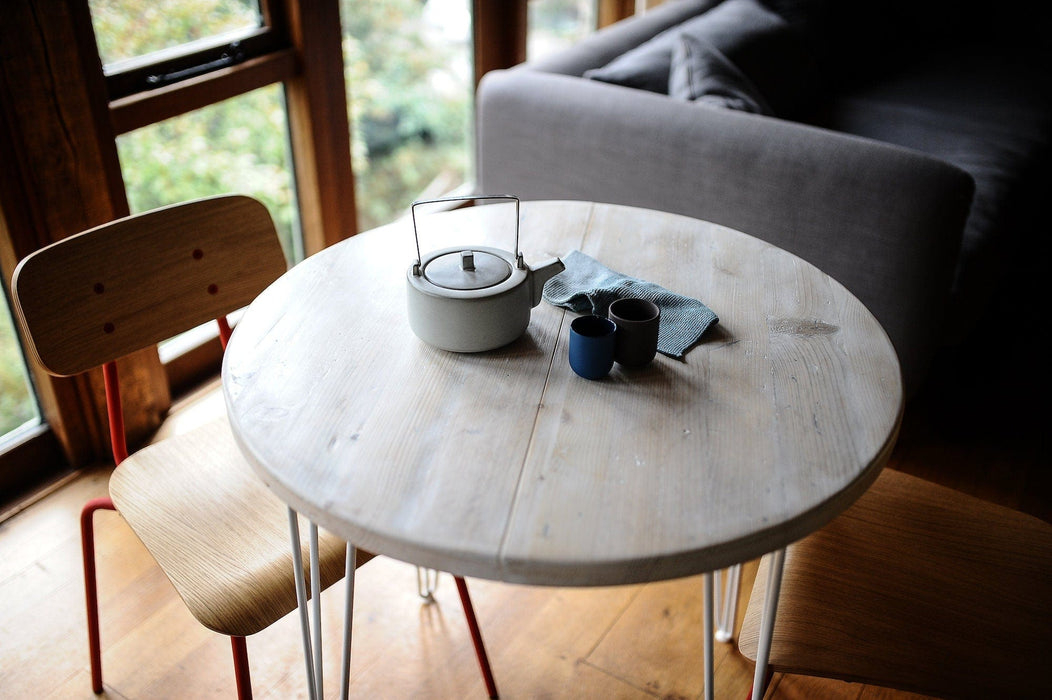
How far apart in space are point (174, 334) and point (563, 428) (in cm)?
77

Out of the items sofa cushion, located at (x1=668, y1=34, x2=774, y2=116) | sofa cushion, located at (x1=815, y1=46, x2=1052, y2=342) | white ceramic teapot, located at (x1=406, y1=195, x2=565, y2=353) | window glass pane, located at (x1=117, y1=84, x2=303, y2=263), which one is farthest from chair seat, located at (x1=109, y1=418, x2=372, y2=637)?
sofa cushion, located at (x1=815, y1=46, x2=1052, y2=342)

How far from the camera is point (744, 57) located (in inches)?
97.0

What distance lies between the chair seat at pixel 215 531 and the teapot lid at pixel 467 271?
0.42 meters

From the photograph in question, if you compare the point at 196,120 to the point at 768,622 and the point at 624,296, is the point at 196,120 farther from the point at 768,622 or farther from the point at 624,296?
the point at 768,622

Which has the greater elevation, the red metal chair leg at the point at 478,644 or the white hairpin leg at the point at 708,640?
the white hairpin leg at the point at 708,640

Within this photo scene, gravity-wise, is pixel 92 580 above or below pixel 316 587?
below

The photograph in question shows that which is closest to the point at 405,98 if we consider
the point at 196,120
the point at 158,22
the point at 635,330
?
the point at 196,120

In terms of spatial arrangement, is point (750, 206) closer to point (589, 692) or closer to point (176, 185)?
point (589, 692)

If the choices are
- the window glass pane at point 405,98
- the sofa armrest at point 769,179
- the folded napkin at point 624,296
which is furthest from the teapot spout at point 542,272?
the window glass pane at point 405,98

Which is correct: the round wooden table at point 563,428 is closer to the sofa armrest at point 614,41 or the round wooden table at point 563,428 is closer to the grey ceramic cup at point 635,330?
the grey ceramic cup at point 635,330

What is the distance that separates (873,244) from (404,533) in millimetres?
1382

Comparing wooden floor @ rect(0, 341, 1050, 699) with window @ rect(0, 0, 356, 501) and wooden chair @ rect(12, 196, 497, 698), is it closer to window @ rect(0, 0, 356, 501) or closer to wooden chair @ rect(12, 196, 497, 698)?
wooden chair @ rect(12, 196, 497, 698)

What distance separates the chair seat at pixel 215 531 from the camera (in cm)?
109

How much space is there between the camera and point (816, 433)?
94 centimetres
